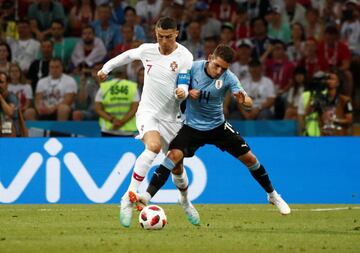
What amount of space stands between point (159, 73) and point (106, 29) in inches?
335

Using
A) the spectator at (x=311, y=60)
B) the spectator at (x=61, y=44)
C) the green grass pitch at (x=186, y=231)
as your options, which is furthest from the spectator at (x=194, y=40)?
the green grass pitch at (x=186, y=231)

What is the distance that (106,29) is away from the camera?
19844 mm

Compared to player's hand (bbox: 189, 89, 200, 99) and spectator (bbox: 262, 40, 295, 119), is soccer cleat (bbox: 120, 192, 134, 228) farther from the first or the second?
spectator (bbox: 262, 40, 295, 119)

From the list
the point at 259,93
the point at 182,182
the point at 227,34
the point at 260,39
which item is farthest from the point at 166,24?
the point at 260,39

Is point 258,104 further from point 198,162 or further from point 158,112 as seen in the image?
point 158,112

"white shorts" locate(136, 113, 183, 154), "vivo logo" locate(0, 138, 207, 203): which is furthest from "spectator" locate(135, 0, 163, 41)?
"white shorts" locate(136, 113, 183, 154)

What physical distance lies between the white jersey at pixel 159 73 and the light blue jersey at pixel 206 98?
17cm

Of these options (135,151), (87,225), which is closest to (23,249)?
(87,225)

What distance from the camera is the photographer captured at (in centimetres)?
1702

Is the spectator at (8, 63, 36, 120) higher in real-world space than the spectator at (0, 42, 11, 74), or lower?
lower

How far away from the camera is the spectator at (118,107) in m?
17.0

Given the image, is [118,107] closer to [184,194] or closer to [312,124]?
[312,124]

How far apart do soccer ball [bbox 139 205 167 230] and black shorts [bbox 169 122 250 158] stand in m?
0.95

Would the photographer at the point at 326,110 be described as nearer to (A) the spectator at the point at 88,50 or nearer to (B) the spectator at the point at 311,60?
(B) the spectator at the point at 311,60
